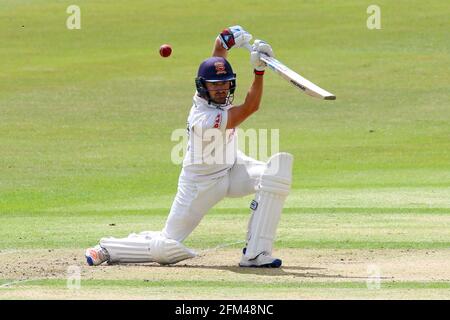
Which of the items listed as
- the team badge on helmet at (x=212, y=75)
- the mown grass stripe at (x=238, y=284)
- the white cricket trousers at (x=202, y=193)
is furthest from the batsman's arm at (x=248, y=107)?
the mown grass stripe at (x=238, y=284)

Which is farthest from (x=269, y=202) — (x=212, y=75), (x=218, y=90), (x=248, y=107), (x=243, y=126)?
(x=243, y=126)

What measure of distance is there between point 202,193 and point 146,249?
0.72m

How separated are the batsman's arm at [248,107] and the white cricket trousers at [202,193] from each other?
61 cm

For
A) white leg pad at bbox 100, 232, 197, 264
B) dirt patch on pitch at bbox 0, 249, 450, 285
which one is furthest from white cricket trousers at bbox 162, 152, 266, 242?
dirt patch on pitch at bbox 0, 249, 450, 285

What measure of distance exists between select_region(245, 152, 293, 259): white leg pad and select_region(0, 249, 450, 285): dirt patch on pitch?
0.81 ft

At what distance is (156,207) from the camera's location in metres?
16.6

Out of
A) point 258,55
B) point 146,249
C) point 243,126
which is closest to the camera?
point 258,55

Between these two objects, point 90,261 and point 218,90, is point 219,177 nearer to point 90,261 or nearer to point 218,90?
point 218,90

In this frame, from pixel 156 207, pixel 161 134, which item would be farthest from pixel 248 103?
pixel 161 134

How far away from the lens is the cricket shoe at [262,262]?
34.6 ft

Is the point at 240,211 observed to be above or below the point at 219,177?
below

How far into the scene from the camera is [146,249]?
10.8 m

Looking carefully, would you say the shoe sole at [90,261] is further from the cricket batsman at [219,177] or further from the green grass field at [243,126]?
the green grass field at [243,126]
